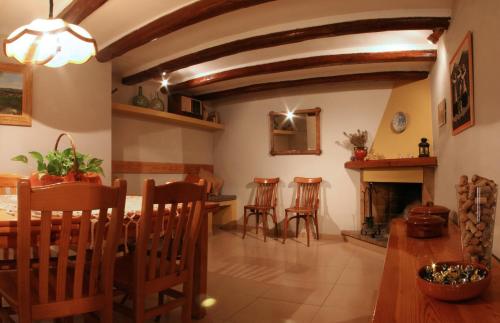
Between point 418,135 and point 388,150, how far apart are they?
429mm

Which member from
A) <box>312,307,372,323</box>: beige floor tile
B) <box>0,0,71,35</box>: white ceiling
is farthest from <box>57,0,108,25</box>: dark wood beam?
<box>312,307,372,323</box>: beige floor tile

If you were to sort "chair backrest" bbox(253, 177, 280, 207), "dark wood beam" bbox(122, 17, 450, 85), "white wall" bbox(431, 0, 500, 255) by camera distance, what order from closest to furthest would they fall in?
"white wall" bbox(431, 0, 500, 255)
"dark wood beam" bbox(122, 17, 450, 85)
"chair backrest" bbox(253, 177, 280, 207)

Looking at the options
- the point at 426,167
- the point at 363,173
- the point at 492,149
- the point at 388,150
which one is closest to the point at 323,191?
the point at 363,173

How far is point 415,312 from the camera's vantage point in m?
0.90

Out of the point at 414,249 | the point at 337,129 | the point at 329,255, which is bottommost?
the point at 329,255

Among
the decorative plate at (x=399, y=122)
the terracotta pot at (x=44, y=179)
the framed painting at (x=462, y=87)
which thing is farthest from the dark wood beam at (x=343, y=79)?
the terracotta pot at (x=44, y=179)

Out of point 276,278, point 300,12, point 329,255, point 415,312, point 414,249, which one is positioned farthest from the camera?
point 329,255

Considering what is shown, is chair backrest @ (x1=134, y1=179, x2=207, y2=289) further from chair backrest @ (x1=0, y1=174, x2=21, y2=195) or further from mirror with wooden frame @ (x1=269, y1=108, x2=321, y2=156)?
mirror with wooden frame @ (x1=269, y1=108, x2=321, y2=156)

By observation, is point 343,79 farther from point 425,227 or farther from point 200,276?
point 200,276

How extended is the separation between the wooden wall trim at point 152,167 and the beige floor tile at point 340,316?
3176mm

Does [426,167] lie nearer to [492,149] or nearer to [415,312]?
[492,149]

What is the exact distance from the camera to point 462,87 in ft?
7.30

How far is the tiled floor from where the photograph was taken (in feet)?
7.31

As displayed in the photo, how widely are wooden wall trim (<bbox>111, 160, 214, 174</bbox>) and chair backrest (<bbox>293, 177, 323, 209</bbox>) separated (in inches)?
68.4
